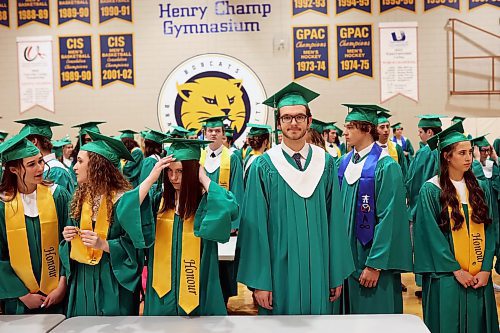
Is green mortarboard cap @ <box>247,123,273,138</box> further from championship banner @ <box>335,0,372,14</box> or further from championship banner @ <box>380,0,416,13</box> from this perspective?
championship banner @ <box>380,0,416,13</box>

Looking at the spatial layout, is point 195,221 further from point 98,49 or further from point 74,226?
point 98,49

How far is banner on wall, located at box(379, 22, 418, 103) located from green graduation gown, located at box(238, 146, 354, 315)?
8.63 m

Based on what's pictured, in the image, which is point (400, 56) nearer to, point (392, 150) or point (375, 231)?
point (392, 150)

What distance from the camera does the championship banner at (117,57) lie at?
11367mm

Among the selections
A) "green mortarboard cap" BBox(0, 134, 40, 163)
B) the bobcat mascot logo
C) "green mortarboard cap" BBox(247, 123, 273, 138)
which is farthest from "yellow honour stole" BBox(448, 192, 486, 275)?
the bobcat mascot logo

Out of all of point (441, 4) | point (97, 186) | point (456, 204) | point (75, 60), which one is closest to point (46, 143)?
point (97, 186)

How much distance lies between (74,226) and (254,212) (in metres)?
0.96

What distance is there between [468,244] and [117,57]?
30.9 ft

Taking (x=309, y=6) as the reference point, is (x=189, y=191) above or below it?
below

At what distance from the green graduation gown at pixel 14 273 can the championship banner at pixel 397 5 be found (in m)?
9.33

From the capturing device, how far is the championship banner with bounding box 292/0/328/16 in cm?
1102

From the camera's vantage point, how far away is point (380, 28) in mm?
10922

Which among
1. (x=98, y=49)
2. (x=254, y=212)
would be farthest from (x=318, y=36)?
(x=254, y=212)

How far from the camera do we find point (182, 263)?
2.75m
